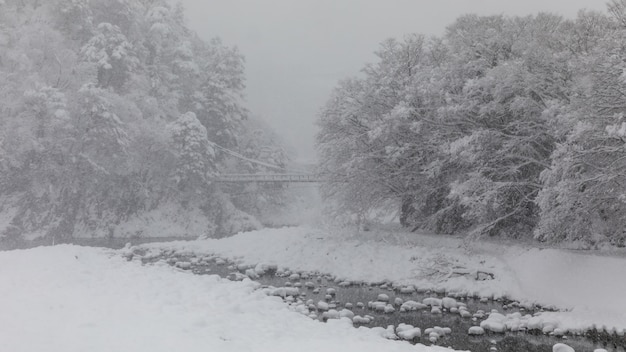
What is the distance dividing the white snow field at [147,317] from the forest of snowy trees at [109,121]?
73.7ft

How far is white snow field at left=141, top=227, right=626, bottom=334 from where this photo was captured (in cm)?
1298

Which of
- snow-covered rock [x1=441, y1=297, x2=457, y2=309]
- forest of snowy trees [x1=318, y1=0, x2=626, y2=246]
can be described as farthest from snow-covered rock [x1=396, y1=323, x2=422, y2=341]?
forest of snowy trees [x1=318, y1=0, x2=626, y2=246]

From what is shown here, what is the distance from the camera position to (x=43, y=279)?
12273 mm

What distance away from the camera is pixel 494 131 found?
1873cm

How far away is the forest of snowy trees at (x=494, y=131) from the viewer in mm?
13977

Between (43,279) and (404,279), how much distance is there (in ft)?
38.3

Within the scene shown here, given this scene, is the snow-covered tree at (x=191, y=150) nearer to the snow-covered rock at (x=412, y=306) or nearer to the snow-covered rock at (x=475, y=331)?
the snow-covered rock at (x=412, y=306)

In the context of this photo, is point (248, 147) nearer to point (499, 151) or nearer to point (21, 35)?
point (21, 35)

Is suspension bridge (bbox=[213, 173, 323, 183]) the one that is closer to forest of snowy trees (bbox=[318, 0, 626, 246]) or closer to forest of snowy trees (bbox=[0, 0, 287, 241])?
forest of snowy trees (bbox=[0, 0, 287, 241])

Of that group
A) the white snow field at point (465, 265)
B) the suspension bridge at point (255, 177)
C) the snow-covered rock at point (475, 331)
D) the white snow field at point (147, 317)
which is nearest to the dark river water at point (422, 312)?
the snow-covered rock at point (475, 331)

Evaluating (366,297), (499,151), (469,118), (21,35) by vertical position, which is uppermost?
(21,35)

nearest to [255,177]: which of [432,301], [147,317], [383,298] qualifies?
[383,298]

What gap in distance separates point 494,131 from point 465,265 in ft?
17.5

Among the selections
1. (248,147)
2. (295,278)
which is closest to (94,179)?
(248,147)
